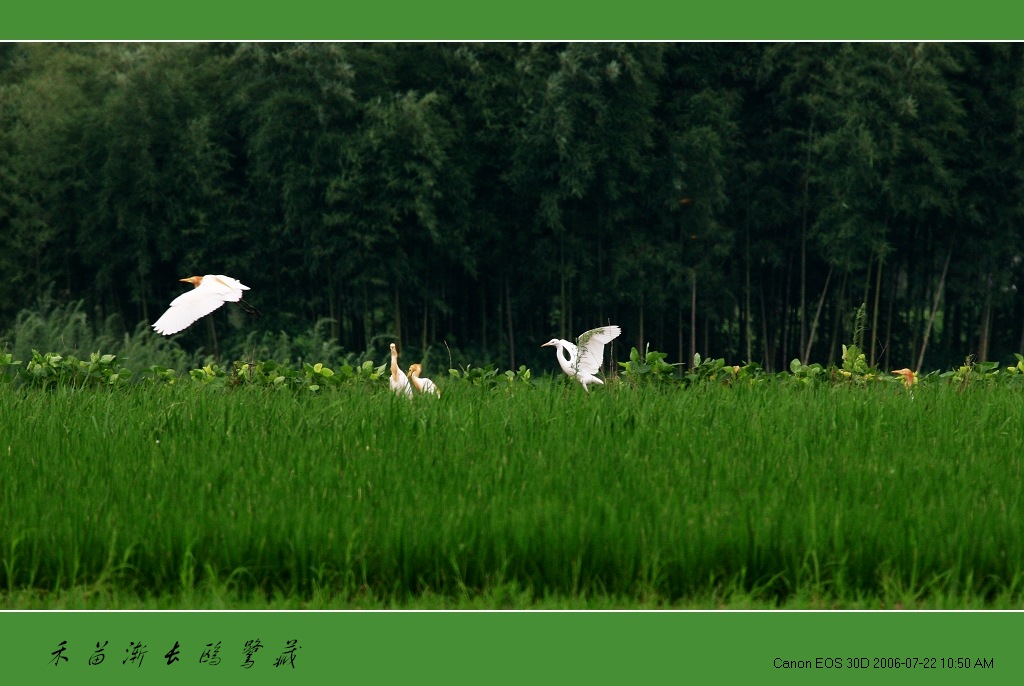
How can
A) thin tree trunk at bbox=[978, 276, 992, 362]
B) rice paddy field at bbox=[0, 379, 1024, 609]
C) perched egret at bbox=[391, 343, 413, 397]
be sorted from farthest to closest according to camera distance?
thin tree trunk at bbox=[978, 276, 992, 362] < perched egret at bbox=[391, 343, 413, 397] < rice paddy field at bbox=[0, 379, 1024, 609]

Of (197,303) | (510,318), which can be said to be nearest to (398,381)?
(197,303)

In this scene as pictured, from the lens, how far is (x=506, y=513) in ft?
12.1

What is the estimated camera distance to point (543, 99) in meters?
13.9

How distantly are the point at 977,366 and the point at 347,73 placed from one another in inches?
360

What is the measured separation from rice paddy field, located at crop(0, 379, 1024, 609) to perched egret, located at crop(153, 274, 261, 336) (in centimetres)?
111

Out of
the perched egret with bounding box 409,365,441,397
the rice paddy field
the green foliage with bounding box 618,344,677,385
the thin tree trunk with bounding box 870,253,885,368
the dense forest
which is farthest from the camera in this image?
the dense forest

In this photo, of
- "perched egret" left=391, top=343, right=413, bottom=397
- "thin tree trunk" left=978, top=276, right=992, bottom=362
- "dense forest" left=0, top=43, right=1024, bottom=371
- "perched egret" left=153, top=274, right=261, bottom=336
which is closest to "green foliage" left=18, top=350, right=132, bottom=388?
"perched egret" left=153, top=274, right=261, bottom=336

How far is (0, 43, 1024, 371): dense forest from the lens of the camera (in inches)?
546

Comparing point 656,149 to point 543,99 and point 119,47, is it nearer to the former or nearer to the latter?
point 543,99

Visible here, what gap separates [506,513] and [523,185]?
35.2 feet

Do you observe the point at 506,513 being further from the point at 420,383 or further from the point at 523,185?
the point at 523,185

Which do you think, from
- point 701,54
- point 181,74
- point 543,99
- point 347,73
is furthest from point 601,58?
point 181,74

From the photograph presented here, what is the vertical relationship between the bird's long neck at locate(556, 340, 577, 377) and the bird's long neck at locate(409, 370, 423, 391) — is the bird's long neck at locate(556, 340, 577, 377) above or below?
above

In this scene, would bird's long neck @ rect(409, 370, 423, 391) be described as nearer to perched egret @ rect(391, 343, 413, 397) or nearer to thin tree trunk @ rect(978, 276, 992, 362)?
perched egret @ rect(391, 343, 413, 397)
